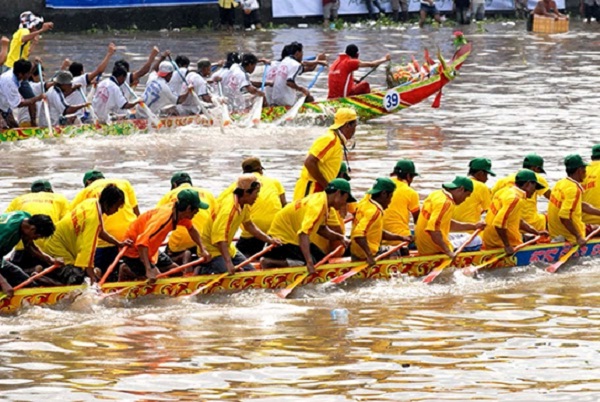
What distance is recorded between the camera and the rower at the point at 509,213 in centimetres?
1398

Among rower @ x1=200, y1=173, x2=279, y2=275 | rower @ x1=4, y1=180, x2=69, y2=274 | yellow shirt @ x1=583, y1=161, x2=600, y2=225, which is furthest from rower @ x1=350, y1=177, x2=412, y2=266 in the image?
rower @ x1=4, y1=180, x2=69, y2=274

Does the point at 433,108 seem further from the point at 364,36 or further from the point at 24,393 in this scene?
the point at 24,393

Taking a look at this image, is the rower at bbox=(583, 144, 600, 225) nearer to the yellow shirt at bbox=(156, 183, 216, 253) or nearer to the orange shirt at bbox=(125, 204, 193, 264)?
the yellow shirt at bbox=(156, 183, 216, 253)

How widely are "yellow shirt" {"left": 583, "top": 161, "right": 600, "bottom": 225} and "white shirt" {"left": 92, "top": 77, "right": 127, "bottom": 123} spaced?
9.17m

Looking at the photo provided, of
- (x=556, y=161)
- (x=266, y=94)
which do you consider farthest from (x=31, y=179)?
(x=556, y=161)

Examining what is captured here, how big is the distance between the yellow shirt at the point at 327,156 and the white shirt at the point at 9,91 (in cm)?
714

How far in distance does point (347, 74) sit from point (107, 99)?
4243 millimetres

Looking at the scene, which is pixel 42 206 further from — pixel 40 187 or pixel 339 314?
pixel 339 314

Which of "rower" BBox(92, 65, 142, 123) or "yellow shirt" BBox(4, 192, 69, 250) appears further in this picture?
"rower" BBox(92, 65, 142, 123)

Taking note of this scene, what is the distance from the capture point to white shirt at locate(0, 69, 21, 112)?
20406 millimetres

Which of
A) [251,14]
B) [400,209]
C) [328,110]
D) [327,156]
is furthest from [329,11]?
[400,209]

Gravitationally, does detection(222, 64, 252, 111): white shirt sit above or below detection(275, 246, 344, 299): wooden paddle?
above

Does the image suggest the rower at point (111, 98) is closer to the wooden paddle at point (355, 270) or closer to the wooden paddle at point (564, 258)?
the wooden paddle at point (355, 270)

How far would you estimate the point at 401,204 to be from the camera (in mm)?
14117
